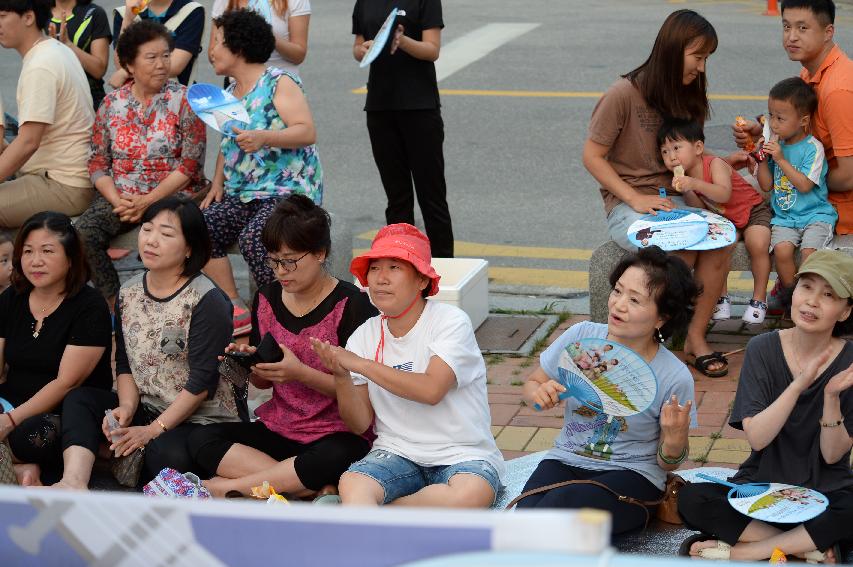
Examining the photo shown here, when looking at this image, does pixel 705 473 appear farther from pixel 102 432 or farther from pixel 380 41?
pixel 380 41

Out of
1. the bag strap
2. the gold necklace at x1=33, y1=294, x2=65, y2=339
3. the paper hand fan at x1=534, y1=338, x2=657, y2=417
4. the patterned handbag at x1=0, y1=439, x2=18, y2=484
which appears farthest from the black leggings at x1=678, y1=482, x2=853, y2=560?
the gold necklace at x1=33, y1=294, x2=65, y2=339

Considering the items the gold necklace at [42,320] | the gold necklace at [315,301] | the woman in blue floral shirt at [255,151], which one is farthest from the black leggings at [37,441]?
the woman in blue floral shirt at [255,151]

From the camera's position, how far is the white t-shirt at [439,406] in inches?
175

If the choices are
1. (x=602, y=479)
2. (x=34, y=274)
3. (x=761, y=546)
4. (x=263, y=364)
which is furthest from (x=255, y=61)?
(x=761, y=546)

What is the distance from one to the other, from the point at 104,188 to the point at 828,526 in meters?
4.19

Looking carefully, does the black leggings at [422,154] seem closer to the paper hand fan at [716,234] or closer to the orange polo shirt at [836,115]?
the paper hand fan at [716,234]

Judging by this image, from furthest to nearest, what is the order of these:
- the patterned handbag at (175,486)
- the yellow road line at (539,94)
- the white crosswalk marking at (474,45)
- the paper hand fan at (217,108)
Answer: the white crosswalk marking at (474,45)
the yellow road line at (539,94)
the paper hand fan at (217,108)
the patterned handbag at (175,486)

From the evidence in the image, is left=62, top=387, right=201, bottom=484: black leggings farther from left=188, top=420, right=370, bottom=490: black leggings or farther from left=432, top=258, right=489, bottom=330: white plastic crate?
left=432, top=258, right=489, bottom=330: white plastic crate

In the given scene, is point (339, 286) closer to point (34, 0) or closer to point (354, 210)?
point (34, 0)

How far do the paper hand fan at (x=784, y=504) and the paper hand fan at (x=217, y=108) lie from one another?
3.28 m

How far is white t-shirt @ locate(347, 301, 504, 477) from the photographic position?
14.6 feet

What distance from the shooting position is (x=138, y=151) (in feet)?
21.8

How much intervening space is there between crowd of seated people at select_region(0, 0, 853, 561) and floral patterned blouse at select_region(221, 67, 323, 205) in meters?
0.01

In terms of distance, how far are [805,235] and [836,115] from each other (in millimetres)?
560
